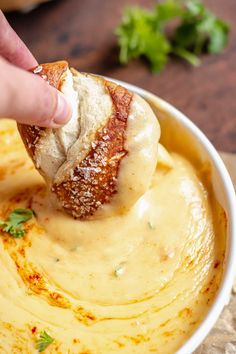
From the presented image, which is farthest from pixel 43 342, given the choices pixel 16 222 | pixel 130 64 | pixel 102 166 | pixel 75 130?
pixel 130 64

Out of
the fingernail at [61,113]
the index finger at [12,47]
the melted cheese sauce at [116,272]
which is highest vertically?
the index finger at [12,47]

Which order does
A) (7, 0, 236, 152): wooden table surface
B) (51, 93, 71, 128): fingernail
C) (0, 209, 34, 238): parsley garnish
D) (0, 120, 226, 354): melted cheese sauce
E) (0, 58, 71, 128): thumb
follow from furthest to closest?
(7, 0, 236, 152): wooden table surface → (0, 209, 34, 238): parsley garnish → (0, 120, 226, 354): melted cheese sauce → (51, 93, 71, 128): fingernail → (0, 58, 71, 128): thumb

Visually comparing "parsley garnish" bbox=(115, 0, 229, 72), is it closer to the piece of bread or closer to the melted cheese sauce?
the melted cheese sauce

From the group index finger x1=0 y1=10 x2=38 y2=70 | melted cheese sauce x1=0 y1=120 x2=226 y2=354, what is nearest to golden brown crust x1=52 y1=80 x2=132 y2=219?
melted cheese sauce x1=0 y1=120 x2=226 y2=354

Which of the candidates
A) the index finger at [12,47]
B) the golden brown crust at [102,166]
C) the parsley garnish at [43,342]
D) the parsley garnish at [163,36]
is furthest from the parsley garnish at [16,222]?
the parsley garnish at [163,36]

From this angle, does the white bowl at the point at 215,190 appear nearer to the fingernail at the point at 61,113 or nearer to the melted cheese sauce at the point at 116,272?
the melted cheese sauce at the point at 116,272

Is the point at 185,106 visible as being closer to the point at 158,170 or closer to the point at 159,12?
the point at 159,12
